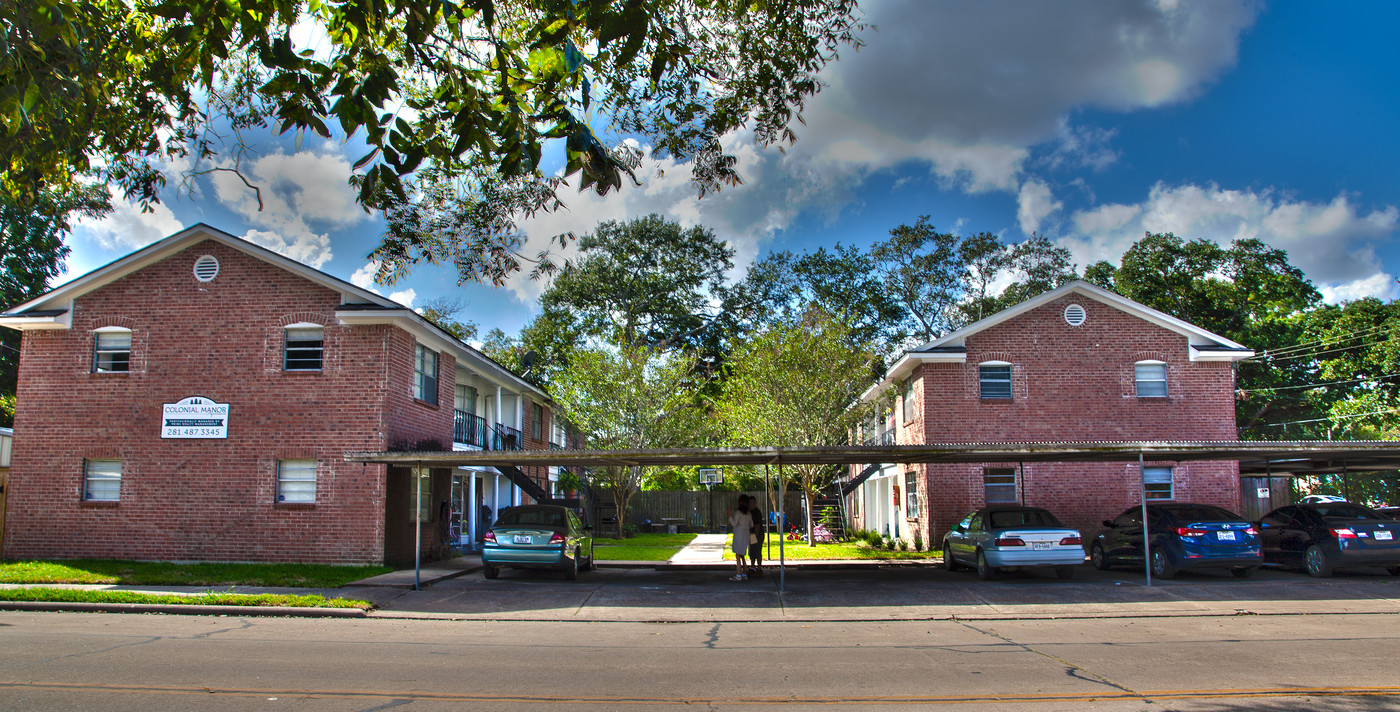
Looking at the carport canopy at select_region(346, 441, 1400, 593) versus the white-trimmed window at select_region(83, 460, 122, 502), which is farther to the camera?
the white-trimmed window at select_region(83, 460, 122, 502)

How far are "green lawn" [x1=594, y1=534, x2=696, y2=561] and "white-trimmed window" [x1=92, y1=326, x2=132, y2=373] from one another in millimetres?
11797

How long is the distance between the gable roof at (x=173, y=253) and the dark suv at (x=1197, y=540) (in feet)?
50.2

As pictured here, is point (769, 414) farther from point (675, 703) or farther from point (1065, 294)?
point (675, 703)

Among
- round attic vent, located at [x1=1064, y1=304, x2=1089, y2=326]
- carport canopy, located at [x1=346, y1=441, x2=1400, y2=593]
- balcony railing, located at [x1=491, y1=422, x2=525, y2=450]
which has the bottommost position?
carport canopy, located at [x1=346, y1=441, x2=1400, y2=593]

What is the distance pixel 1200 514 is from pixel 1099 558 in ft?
8.85

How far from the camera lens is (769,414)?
2511 centimetres

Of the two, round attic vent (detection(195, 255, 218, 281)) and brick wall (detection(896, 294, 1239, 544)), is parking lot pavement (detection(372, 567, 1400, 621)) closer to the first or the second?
brick wall (detection(896, 294, 1239, 544))

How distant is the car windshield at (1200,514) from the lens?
1611 centimetres

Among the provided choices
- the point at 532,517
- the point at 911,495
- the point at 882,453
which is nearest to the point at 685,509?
the point at 911,495

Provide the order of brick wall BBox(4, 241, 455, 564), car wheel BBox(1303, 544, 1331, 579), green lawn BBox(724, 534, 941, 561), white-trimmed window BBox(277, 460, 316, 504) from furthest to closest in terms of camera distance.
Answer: green lawn BBox(724, 534, 941, 561), white-trimmed window BBox(277, 460, 316, 504), brick wall BBox(4, 241, 455, 564), car wheel BBox(1303, 544, 1331, 579)

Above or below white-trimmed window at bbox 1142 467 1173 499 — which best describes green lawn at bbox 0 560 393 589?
below

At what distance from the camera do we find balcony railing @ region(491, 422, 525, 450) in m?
28.1

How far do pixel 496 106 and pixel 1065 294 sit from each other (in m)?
19.2

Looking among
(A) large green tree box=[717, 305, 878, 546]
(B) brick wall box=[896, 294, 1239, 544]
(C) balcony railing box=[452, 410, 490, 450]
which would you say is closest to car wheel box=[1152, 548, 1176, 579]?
(B) brick wall box=[896, 294, 1239, 544]
